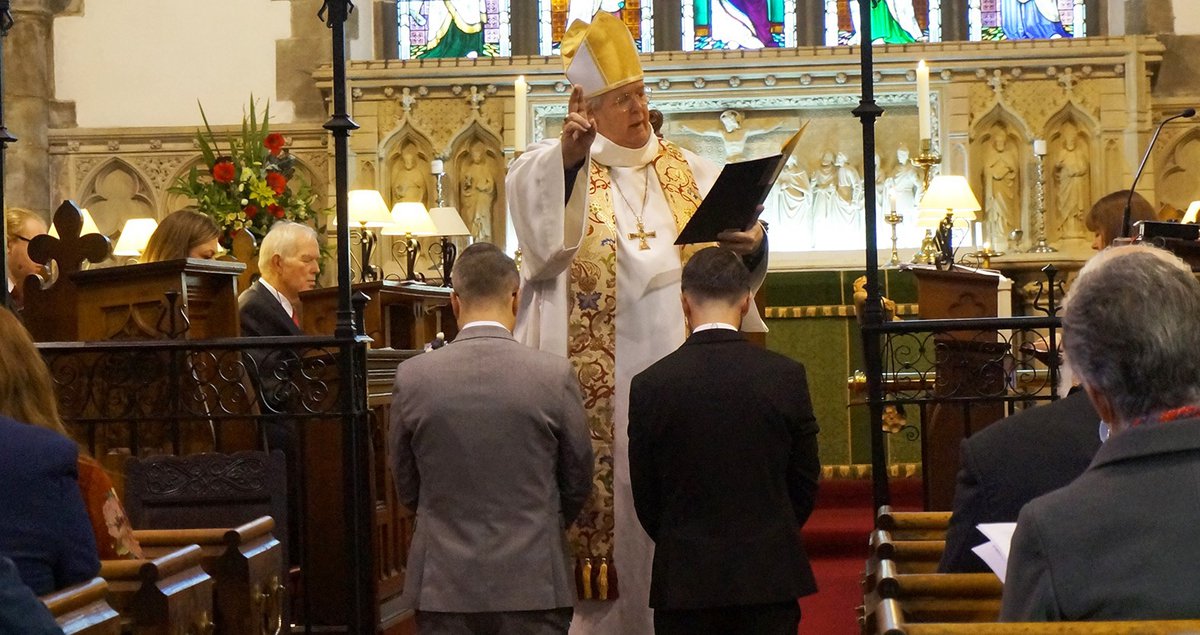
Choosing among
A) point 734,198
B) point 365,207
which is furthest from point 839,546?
point 365,207

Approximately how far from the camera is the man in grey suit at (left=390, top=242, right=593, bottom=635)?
333 centimetres

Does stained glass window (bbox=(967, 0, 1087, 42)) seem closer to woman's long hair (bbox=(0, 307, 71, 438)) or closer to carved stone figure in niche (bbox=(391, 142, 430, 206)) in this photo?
carved stone figure in niche (bbox=(391, 142, 430, 206))

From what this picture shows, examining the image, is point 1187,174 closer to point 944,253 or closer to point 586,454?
point 944,253

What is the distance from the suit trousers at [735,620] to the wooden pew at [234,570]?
34.6 inches

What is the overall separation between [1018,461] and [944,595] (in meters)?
0.25

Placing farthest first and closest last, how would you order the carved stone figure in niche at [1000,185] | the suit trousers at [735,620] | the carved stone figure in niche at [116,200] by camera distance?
1. the carved stone figure in niche at [116,200]
2. the carved stone figure in niche at [1000,185]
3. the suit trousers at [735,620]

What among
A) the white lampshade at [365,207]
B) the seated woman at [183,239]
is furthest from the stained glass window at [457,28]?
the seated woman at [183,239]

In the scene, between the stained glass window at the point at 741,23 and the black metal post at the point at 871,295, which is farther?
the stained glass window at the point at 741,23

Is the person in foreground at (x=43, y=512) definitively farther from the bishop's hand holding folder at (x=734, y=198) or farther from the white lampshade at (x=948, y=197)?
the white lampshade at (x=948, y=197)

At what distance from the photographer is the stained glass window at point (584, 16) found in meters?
11.6

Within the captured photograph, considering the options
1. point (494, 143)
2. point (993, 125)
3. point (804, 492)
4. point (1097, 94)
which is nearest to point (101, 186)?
point (494, 143)

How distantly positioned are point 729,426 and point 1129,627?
1620 millimetres

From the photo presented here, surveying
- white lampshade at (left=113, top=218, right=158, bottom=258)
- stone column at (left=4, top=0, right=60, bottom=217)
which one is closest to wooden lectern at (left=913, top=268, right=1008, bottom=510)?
white lampshade at (left=113, top=218, right=158, bottom=258)

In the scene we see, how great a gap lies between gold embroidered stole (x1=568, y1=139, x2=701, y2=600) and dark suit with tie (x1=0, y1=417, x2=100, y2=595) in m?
1.71
